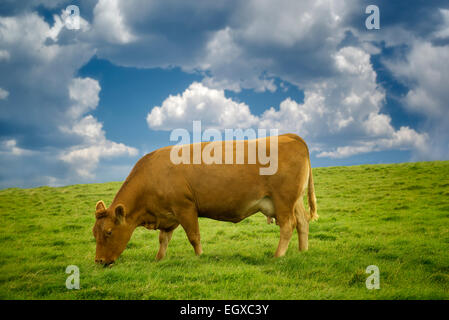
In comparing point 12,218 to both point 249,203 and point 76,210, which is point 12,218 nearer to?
point 76,210

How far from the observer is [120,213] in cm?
706

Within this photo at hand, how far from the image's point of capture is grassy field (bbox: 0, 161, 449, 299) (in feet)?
17.8

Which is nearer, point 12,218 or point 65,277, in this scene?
point 65,277

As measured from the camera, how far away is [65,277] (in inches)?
251

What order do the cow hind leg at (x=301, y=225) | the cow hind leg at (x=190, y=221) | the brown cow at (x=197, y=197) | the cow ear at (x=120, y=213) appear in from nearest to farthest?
the cow ear at (x=120, y=213)
the brown cow at (x=197, y=197)
the cow hind leg at (x=190, y=221)
the cow hind leg at (x=301, y=225)

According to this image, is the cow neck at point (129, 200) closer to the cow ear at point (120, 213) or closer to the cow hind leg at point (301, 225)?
the cow ear at point (120, 213)

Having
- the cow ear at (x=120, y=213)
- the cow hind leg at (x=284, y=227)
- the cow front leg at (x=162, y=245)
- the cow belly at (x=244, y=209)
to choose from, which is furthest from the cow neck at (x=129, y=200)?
the cow hind leg at (x=284, y=227)

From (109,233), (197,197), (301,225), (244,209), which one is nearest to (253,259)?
(244,209)

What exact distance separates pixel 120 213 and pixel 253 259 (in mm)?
3107

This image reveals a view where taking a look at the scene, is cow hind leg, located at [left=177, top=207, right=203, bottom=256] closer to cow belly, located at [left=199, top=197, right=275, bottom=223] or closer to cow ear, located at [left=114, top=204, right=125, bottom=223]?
cow belly, located at [left=199, top=197, right=275, bottom=223]

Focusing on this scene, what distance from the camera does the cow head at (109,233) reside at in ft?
23.1

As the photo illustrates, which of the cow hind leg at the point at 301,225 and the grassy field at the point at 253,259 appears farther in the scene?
the cow hind leg at the point at 301,225
